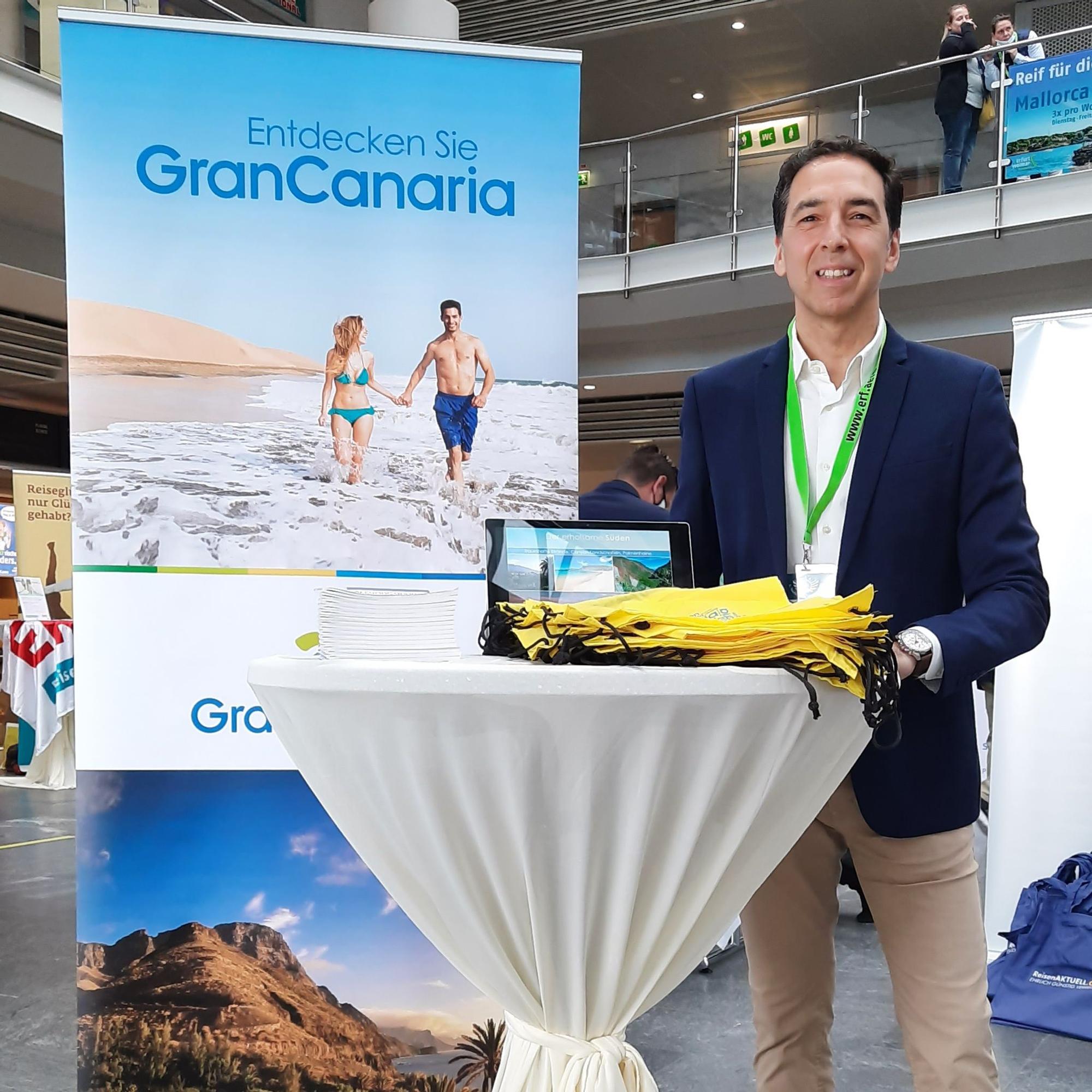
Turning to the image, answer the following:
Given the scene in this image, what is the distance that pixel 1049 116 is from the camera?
7.53m

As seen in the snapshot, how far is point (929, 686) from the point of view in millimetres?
1230

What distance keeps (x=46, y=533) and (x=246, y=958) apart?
270 inches

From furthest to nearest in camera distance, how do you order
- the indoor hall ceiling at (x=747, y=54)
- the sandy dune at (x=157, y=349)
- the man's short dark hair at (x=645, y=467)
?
the indoor hall ceiling at (x=747, y=54)
the man's short dark hair at (x=645, y=467)
the sandy dune at (x=157, y=349)

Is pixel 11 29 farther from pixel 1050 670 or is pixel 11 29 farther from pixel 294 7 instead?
pixel 1050 670

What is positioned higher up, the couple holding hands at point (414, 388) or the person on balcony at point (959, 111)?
the person on balcony at point (959, 111)

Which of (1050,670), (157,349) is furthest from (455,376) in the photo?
(1050,670)

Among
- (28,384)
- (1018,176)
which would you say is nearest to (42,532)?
(28,384)

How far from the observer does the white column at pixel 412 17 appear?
7.62 m

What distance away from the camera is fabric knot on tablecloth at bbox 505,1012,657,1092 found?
3.58ft

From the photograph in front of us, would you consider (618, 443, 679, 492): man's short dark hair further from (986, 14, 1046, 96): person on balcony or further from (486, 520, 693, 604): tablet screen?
(986, 14, 1046, 96): person on balcony

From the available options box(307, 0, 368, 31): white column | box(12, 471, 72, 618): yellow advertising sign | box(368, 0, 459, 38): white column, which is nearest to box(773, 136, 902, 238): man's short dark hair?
box(368, 0, 459, 38): white column

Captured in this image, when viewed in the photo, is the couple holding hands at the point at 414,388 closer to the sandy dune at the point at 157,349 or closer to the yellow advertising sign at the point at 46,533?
the sandy dune at the point at 157,349

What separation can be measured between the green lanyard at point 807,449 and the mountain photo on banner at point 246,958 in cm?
136

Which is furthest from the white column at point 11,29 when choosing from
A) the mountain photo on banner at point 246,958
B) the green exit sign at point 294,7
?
the mountain photo on banner at point 246,958
